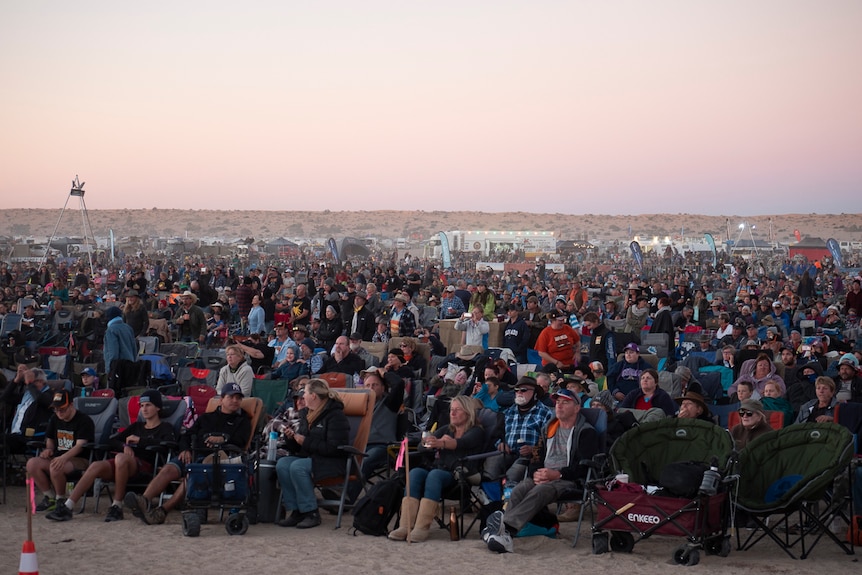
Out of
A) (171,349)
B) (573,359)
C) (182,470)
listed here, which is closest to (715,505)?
(182,470)

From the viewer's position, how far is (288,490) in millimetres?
8289

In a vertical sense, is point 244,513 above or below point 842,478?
below

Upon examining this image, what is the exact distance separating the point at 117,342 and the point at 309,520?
502cm

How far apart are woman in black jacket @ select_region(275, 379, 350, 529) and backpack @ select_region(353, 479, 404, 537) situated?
50cm

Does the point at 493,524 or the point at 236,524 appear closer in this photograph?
the point at 493,524

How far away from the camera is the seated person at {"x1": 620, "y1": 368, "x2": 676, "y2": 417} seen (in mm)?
9281

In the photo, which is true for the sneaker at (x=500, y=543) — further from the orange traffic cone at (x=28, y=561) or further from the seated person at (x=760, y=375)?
the seated person at (x=760, y=375)

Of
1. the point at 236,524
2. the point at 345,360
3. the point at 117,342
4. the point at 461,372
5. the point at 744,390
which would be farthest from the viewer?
the point at 117,342

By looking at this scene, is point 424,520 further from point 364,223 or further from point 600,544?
point 364,223

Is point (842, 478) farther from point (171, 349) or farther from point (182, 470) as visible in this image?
point (171, 349)

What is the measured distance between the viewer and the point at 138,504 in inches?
326

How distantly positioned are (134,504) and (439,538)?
8.28 ft

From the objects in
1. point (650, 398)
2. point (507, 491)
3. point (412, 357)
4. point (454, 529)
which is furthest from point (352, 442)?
point (412, 357)

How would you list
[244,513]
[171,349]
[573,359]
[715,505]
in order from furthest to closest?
[171,349] < [573,359] < [244,513] < [715,505]
